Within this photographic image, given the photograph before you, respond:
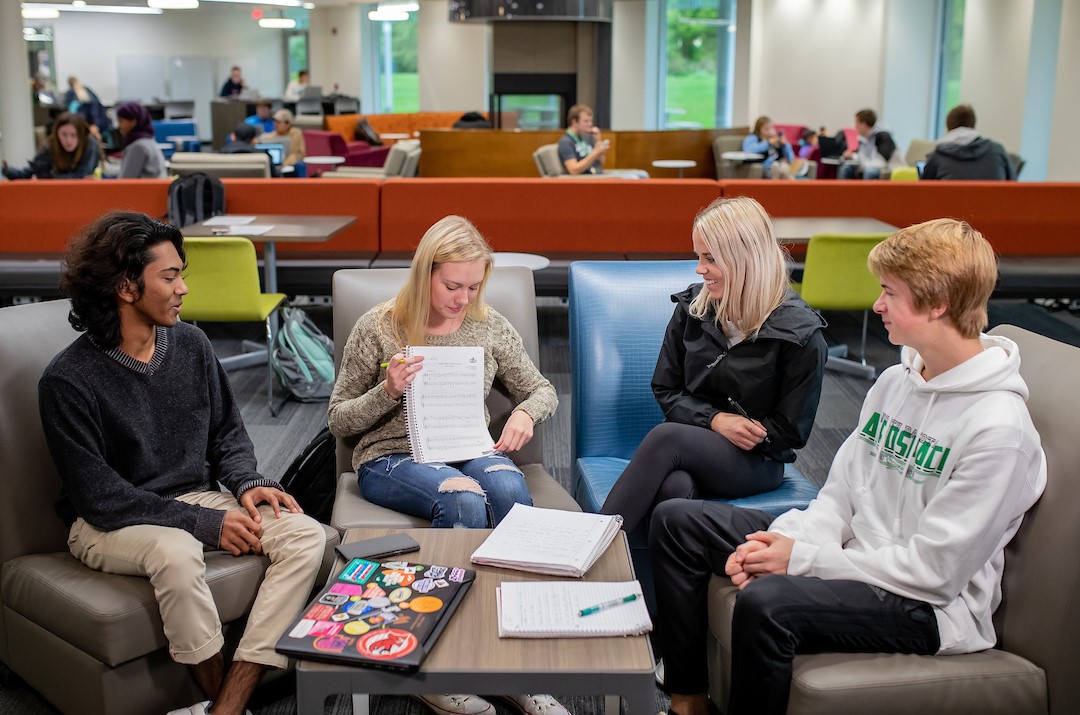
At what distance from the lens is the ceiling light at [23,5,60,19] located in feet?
58.3

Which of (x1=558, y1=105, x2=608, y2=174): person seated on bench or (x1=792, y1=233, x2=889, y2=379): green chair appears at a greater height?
(x1=558, y1=105, x2=608, y2=174): person seated on bench

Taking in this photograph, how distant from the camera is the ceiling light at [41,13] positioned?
17.8 metres

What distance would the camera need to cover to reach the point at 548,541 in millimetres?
2146

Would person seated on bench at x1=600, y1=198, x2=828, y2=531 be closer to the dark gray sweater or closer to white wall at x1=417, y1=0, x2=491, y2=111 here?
the dark gray sweater

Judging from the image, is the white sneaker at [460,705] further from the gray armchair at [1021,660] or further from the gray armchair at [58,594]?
the gray armchair at [1021,660]

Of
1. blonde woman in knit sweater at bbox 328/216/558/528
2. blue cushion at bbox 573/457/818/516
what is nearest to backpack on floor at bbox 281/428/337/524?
blonde woman in knit sweater at bbox 328/216/558/528

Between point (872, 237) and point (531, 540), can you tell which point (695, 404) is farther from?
point (872, 237)

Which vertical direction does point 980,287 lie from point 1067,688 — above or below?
above

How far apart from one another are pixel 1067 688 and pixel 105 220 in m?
2.13

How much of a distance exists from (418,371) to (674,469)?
2.19 feet

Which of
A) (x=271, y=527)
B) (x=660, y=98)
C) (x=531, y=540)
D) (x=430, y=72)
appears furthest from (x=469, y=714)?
(x=430, y=72)

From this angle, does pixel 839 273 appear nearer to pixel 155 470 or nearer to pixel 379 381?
pixel 379 381

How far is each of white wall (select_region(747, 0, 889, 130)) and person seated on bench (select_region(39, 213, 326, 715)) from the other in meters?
12.0

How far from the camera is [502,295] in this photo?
3.02 meters
